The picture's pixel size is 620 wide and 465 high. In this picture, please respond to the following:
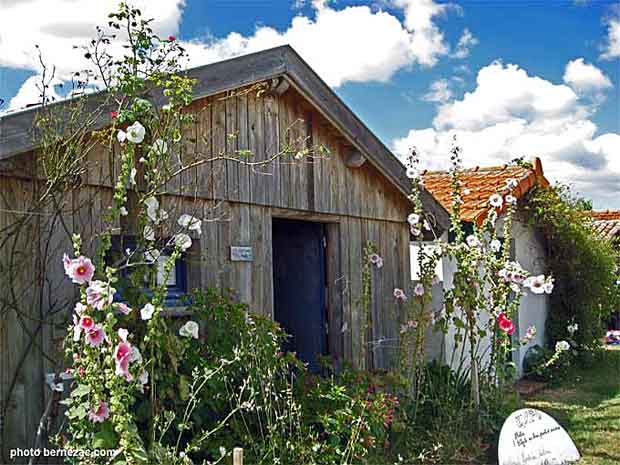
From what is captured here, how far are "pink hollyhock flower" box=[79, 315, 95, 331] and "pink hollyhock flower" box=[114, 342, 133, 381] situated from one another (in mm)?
183

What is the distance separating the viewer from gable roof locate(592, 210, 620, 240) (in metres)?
15.6

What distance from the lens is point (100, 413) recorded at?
3.98 m

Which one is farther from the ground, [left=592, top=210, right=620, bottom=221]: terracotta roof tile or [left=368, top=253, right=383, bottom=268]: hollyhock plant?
[left=592, top=210, right=620, bottom=221]: terracotta roof tile

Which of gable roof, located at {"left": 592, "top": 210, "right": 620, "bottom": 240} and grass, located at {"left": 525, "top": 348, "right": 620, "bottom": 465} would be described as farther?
gable roof, located at {"left": 592, "top": 210, "right": 620, "bottom": 240}

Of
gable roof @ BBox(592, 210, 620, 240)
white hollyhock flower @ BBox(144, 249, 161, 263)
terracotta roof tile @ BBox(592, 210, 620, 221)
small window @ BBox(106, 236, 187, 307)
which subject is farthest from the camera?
terracotta roof tile @ BBox(592, 210, 620, 221)

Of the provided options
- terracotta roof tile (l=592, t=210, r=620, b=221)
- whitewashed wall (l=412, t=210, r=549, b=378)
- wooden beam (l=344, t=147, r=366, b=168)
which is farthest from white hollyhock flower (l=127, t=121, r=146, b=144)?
terracotta roof tile (l=592, t=210, r=620, b=221)

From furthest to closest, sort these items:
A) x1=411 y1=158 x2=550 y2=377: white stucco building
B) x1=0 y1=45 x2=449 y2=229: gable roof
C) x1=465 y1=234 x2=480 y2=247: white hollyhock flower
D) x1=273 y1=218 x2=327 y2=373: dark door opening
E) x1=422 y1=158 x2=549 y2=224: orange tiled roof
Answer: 1. x1=422 y1=158 x2=549 y2=224: orange tiled roof
2. x1=411 y1=158 x2=550 y2=377: white stucco building
3. x1=273 y1=218 x2=327 y2=373: dark door opening
4. x1=465 y1=234 x2=480 y2=247: white hollyhock flower
5. x1=0 y1=45 x2=449 y2=229: gable roof

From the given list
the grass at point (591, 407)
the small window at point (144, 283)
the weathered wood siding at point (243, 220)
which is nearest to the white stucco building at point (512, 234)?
the grass at point (591, 407)

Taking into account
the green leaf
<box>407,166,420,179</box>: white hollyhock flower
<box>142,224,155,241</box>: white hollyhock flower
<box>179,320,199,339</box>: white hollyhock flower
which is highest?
<box>407,166,420,179</box>: white hollyhock flower

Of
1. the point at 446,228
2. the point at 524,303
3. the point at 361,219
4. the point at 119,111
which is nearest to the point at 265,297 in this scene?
the point at 361,219

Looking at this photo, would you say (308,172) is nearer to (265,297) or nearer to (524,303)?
(265,297)

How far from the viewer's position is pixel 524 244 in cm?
1203

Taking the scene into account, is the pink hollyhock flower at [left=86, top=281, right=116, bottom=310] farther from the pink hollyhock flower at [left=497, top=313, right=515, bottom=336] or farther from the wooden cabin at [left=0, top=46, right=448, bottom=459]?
the pink hollyhock flower at [left=497, top=313, right=515, bottom=336]

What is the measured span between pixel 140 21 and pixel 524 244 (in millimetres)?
8821
